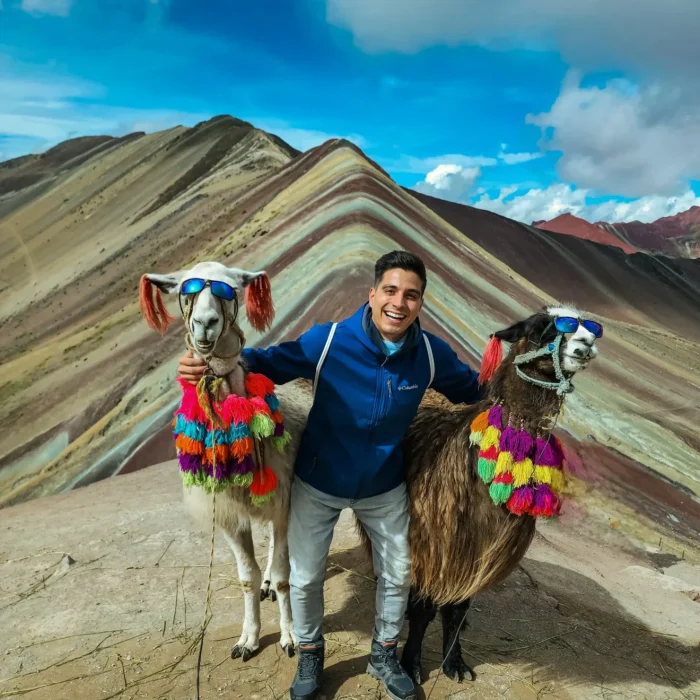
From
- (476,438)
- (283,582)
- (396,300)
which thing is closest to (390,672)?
(283,582)

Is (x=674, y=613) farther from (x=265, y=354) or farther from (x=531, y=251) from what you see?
(x=531, y=251)

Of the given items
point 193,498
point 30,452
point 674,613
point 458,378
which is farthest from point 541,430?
point 30,452

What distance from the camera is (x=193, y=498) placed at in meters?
2.67

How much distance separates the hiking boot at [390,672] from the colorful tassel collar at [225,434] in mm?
1095

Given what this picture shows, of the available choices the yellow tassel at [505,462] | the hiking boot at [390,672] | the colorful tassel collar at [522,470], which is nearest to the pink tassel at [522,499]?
the colorful tassel collar at [522,470]

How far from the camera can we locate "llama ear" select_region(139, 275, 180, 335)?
238 cm

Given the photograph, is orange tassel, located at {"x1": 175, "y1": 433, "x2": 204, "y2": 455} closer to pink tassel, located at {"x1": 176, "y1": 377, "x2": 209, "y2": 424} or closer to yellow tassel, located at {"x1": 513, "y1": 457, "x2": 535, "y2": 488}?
pink tassel, located at {"x1": 176, "y1": 377, "x2": 209, "y2": 424}

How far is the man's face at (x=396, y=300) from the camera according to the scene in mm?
2271

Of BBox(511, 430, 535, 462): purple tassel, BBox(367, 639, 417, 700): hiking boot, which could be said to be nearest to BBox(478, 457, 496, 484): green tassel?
BBox(511, 430, 535, 462): purple tassel

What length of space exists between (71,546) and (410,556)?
3.25 m

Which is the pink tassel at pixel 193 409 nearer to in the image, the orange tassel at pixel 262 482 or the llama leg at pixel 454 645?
the orange tassel at pixel 262 482

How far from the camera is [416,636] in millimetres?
2758

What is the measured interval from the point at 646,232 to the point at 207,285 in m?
66.1

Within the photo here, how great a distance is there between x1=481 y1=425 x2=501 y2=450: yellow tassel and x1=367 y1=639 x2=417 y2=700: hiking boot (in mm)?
1117
